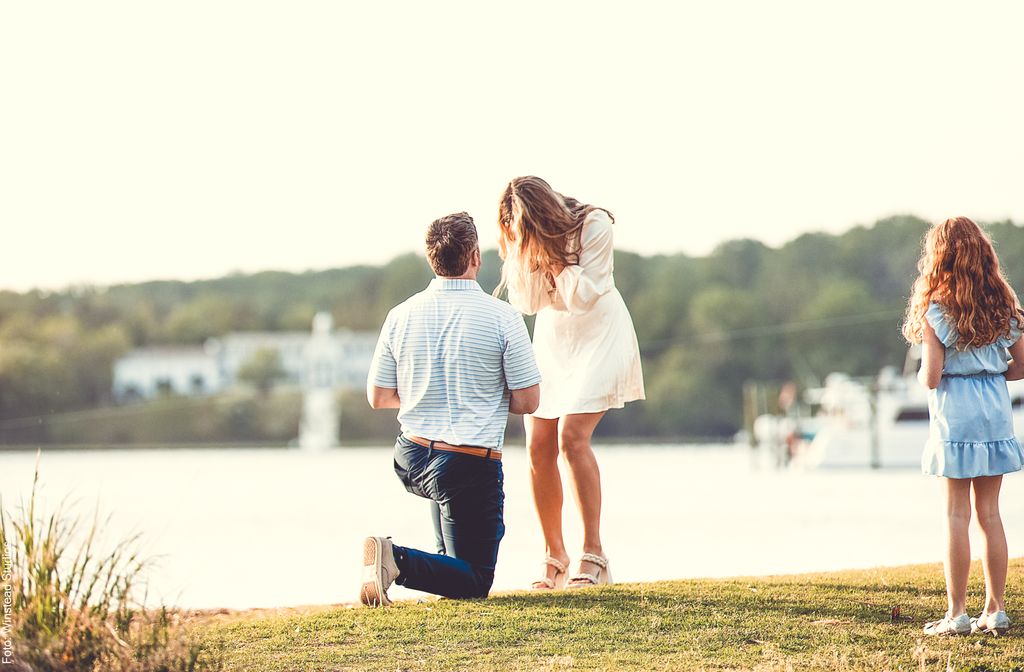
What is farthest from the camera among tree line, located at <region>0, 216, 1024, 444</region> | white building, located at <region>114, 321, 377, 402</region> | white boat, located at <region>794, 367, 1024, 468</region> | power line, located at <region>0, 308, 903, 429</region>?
white building, located at <region>114, 321, 377, 402</region>

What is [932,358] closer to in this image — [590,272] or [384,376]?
[590,272]

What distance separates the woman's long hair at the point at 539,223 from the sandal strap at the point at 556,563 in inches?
41.1

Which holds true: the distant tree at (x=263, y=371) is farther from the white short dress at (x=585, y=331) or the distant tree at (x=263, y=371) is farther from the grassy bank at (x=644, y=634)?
the grassy bank at (x=644, y=634)

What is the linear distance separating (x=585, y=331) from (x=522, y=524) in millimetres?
9555

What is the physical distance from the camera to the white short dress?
488cm

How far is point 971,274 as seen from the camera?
3.79 meters

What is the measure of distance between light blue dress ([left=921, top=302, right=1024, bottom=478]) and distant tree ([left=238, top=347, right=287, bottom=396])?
59397mm

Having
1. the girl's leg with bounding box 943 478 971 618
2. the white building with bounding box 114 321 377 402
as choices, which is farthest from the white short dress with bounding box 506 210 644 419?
the white building with bounding box 114 321 377 402

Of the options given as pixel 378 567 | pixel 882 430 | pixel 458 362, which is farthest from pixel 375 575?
pixel 882 430

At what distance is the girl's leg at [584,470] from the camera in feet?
16.0

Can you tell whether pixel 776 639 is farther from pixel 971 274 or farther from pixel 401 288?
pixel 401 288

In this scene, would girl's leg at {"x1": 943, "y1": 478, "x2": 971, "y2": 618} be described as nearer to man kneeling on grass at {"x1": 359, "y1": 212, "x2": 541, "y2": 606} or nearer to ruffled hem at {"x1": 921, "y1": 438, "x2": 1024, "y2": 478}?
ruffled hem at {"x1": 921, "y1": 438, "x2": 1024, "y2": 478}

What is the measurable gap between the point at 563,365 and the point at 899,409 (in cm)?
2502

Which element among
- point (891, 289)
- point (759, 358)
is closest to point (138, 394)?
point (759, 358)
